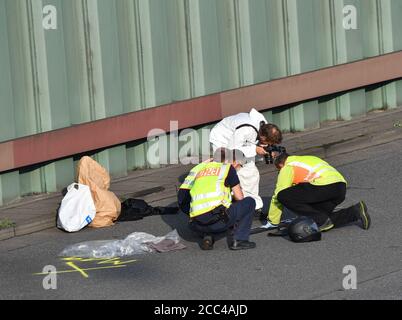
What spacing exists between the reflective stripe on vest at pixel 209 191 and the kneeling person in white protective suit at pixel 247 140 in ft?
3.04

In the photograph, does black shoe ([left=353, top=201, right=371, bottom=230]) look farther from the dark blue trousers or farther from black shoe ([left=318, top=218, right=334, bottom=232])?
the dark blue trousers

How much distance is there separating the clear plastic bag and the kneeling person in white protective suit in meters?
1.21

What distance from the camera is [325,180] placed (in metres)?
12.9

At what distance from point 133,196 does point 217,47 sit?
3.23m

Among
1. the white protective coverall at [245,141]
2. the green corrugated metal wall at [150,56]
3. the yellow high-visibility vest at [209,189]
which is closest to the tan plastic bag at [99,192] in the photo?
the green corrugated metal wall at [150,56]

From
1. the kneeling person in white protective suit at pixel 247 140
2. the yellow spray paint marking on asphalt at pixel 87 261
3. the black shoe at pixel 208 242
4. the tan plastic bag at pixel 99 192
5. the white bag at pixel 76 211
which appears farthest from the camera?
the tan plastic bag at pixel 99 192

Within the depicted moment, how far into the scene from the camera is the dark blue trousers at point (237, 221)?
1246 cm

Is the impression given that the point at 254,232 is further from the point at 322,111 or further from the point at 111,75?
the point at 322,111

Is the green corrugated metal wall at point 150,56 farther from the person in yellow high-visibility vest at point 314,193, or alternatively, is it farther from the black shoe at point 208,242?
the person in yellow high-visibility vest at point 314,193

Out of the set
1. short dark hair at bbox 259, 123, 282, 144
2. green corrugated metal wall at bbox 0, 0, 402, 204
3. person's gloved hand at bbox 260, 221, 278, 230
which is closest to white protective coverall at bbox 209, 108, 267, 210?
short dark hair at bbox 259, 123, 282, 144

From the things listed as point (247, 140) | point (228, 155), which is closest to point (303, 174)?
point (228, 155)

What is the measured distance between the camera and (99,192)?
559 inches

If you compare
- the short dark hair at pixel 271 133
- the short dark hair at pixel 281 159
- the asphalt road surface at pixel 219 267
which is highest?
the short dark hair at pixel 271 133

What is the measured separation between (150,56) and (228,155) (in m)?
3.95
